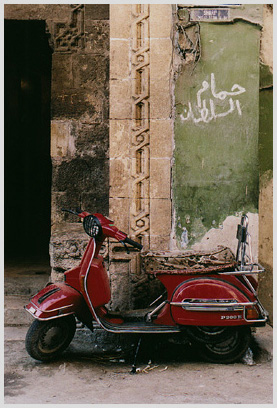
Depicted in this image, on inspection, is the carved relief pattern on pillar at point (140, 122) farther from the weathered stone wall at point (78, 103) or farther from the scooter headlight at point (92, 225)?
the scooter headlight at point (92, 225)

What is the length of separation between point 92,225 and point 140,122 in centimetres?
162

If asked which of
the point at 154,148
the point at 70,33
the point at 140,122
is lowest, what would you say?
the point at 154,148

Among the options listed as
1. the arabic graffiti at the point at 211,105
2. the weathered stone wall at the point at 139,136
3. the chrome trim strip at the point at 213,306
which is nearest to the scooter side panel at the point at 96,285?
the chrome trim strip at the point at 213,306

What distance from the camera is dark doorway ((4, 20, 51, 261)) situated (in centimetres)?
1021

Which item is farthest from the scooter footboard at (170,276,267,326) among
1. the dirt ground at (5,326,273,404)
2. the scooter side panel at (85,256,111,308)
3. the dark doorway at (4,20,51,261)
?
the dark doorway at (4,20,51,261)

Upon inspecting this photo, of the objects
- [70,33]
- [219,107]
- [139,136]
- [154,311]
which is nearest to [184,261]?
[154,311]

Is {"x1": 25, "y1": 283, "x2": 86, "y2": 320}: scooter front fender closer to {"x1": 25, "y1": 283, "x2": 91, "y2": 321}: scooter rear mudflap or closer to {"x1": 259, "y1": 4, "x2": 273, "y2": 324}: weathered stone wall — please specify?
{"x1": 25, "y1": 283, "x2": 91, "y2": 321}: scooter rear mudflap

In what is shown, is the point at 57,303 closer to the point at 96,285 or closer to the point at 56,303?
the point at 56,303

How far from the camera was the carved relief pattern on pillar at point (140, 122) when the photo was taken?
5.87 metres

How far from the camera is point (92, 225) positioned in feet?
16.0

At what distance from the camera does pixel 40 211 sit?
415 inches

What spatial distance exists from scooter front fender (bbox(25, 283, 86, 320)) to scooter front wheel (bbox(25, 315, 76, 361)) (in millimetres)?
115

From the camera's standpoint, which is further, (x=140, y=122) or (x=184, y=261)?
(x=140, y=122)

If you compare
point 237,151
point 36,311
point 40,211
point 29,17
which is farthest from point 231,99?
point 40,211
